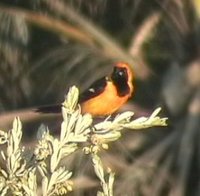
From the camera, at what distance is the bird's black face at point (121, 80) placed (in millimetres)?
5730

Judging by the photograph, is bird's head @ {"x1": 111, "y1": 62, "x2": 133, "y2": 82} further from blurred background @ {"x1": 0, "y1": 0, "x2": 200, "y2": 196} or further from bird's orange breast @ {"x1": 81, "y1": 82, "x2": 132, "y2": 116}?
blurred background @ {"x1": 0, "y1": 0, "x2": 200, "y2": 196}

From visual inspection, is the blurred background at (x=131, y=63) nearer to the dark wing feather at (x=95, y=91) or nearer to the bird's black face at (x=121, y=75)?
the dark wing feather at (x=95, y=91)

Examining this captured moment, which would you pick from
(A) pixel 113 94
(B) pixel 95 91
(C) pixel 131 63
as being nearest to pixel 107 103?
(A) pixel 113 94

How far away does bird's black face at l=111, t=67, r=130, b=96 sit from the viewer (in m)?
5.73

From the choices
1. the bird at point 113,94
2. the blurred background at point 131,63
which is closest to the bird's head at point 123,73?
the bird at point 113,94

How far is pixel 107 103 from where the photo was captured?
5.91m

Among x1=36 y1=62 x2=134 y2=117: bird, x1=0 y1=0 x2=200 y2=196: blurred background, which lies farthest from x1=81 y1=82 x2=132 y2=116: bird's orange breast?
x1=0 y1=0 x2=200 y2=196: blurred background

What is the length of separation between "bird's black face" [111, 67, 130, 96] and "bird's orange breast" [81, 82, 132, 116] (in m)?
0.03

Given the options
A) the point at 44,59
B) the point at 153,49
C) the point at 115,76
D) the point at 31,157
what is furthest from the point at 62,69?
the point at 31,157

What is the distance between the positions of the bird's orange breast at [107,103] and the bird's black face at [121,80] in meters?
0.03

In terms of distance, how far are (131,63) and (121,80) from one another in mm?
5873

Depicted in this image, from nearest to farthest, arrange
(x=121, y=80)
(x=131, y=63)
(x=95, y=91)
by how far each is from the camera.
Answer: (x=121, y=80) → (x=95, y=91) → (x=131, y=63)

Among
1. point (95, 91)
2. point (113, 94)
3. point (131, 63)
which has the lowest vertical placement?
point (113, 94)

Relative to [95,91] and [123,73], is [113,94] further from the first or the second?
[95,91]
